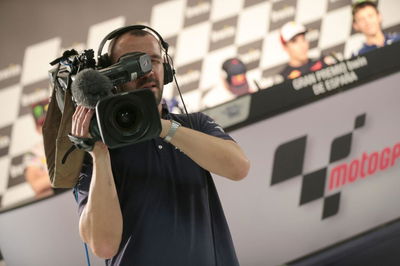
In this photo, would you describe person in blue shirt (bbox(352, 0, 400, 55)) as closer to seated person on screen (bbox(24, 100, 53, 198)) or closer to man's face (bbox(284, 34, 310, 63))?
man's face (bbox(284, 34, 310, 63))

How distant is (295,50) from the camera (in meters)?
3.12

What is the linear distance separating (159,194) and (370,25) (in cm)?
214

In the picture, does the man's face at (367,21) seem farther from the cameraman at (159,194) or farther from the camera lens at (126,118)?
the camera lens at (126,118)

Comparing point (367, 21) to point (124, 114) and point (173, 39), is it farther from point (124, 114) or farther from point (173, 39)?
point (124, 114)

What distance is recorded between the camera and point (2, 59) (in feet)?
Answer: 8.93

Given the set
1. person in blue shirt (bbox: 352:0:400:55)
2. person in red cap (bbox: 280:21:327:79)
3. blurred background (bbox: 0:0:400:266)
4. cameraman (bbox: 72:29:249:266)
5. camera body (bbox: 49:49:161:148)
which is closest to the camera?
camera body (bbox: 49:49:161:148)

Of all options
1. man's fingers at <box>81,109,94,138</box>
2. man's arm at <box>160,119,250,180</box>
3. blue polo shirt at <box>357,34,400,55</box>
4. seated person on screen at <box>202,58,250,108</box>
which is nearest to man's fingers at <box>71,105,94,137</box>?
man's fingers at <box>81,109,94,138</box>

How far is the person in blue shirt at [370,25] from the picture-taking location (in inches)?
126

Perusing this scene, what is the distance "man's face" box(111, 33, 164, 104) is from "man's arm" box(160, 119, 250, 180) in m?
0.11

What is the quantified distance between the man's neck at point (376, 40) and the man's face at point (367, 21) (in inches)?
0.6

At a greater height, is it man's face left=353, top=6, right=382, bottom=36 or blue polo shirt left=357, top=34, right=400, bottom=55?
man's face left=353, top=6, right=382, bottom=36

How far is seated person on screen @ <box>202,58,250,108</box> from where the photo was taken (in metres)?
2.98

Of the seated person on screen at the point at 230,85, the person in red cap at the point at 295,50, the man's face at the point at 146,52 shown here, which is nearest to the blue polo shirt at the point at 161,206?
the man's face at the point at 146,52

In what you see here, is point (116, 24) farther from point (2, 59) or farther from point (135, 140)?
point (135, 140)
